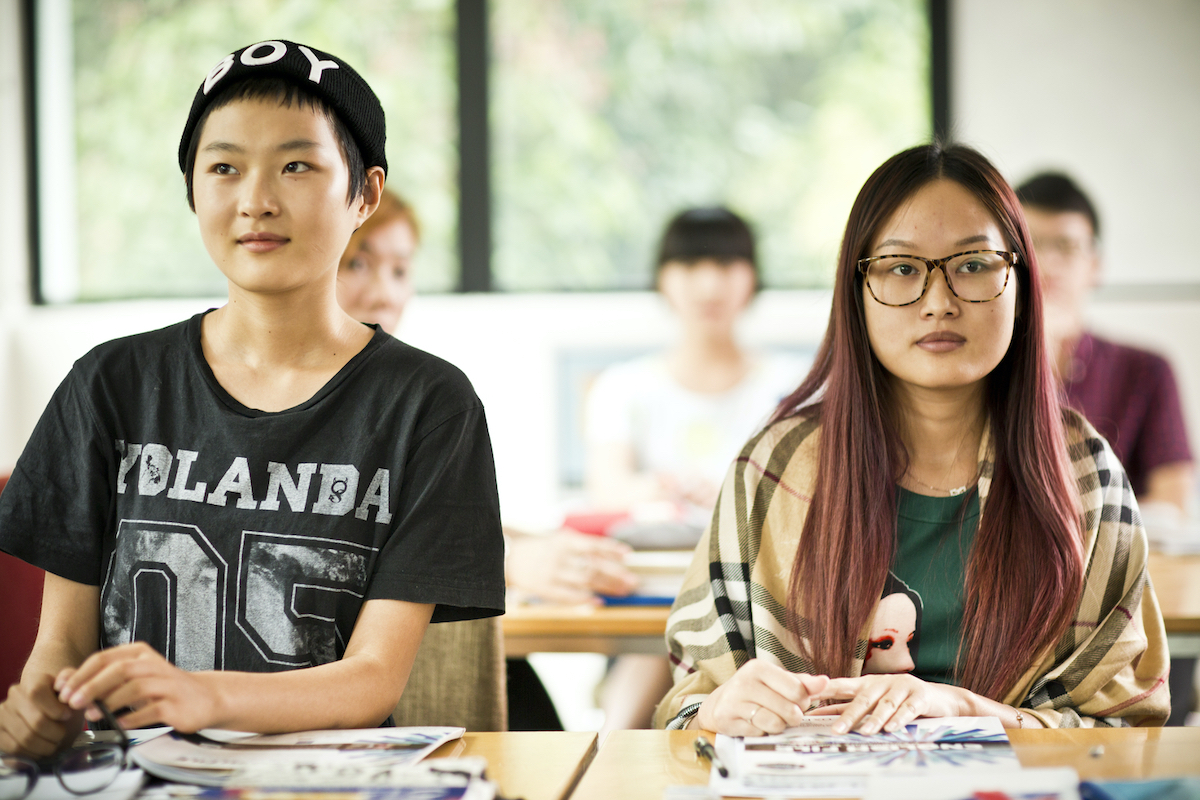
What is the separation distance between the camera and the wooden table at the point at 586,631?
1.71 meters

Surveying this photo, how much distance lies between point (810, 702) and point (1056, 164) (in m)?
3.61

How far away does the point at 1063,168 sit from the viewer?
4.07 m

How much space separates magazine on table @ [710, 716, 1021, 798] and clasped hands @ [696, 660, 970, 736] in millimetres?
12

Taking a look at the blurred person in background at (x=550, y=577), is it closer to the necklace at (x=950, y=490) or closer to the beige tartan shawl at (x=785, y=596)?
the beige tartan shawl at (x=785, y=596)

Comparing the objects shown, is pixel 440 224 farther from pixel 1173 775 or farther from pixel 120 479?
pixel 1173 775

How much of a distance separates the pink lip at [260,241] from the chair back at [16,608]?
780 mm

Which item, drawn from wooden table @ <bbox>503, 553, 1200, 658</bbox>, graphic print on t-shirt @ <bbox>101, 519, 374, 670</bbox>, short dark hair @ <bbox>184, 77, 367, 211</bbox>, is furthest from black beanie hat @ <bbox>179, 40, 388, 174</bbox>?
wooden table @ <bbox>503, 553, 1200, 658</bbox>

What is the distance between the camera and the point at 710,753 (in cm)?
101

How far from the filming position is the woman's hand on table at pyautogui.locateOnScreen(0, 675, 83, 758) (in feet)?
3.17

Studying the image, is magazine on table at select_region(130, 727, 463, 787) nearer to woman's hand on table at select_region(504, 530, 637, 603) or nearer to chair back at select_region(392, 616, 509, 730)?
chair back at select_region(392, 616, 509, 730)

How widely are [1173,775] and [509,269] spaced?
374cm

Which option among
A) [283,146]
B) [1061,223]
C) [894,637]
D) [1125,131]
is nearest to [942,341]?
[894,637]

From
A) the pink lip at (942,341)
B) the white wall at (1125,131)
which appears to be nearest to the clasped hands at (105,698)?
the pink lip at (942,341)

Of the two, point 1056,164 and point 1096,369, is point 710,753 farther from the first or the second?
point 1056,164
